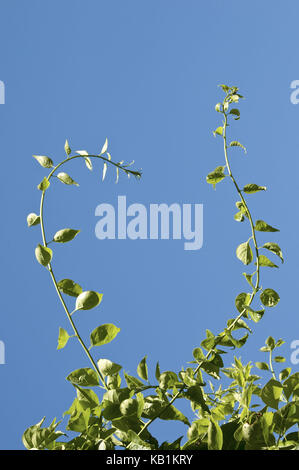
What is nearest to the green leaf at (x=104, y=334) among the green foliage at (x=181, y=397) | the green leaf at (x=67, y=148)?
the green foliage at (x=181, y=397)

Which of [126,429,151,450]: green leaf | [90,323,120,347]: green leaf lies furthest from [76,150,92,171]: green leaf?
[126,429,151,450]: green leaf

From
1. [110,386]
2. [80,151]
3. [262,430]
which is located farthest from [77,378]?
[80,151]

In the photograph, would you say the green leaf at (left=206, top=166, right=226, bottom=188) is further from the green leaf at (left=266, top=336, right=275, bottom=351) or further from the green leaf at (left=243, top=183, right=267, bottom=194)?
the green leaf at (left=266, top=336, right=275, bottom=351)

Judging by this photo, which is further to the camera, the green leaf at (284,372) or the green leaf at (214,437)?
the green leaf at (284,372)

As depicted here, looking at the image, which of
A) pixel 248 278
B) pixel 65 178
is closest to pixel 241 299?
pixel 248 278

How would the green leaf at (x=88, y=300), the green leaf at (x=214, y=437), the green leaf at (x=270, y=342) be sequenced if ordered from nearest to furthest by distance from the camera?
the green leaf at (x=214, y=437)
the green leaf at (x=88, y=300)
the green leaf at (x=270, y=342)

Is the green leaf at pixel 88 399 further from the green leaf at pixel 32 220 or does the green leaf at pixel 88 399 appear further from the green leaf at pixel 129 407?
the green leaf at pixel 32 220

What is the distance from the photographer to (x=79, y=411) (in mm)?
468

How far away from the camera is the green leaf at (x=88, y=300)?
0.51 m

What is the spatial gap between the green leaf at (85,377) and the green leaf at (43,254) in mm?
116

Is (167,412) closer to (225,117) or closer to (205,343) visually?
(205,343)

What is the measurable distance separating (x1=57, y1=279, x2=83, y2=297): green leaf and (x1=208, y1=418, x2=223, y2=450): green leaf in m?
0.20

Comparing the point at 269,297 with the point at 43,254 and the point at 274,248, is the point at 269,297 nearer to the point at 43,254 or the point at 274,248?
the point at 274,248
